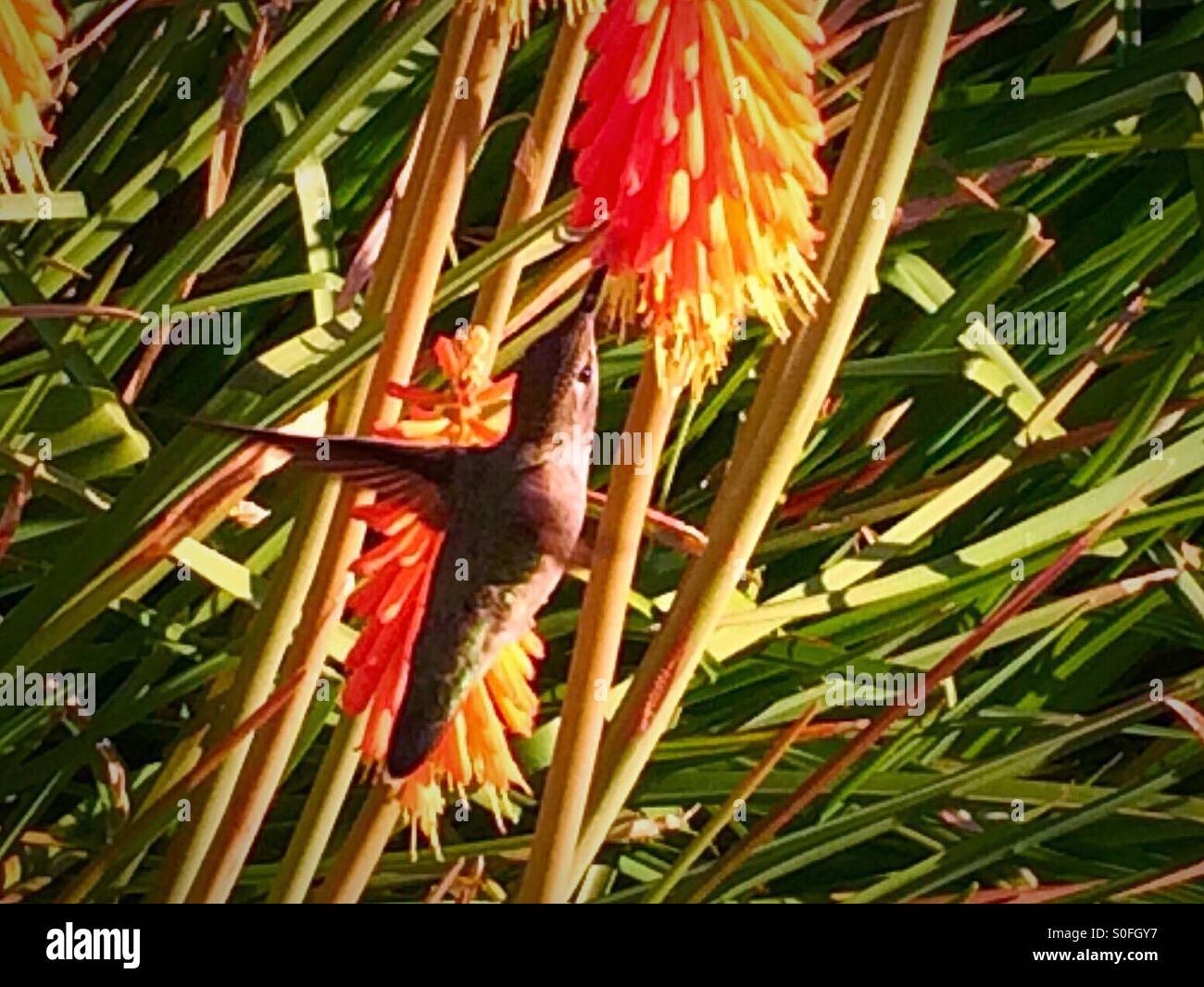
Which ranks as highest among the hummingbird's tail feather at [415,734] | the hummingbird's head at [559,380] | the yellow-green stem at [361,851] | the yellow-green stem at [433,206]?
the yellow-green stem at [433,206]

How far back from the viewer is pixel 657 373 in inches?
29.0

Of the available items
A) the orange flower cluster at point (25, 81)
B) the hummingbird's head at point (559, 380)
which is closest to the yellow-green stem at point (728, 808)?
the hummingbird's head at point (559, 380)

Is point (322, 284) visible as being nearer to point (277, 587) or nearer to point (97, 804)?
point (277, 587)

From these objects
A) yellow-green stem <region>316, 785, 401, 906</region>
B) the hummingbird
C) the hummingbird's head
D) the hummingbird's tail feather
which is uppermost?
the hummingbird's head

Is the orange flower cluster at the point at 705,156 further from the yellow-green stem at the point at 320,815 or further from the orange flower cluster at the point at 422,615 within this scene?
the yellow-green stem at the point at 320,815

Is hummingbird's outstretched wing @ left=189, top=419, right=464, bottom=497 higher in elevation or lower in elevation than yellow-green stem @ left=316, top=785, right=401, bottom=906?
higher

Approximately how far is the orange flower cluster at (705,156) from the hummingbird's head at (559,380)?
30 millimetres

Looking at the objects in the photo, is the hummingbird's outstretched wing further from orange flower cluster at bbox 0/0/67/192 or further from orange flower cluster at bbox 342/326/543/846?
orange flower cluster at bbox 0/0/67/192

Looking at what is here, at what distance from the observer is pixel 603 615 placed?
0.73 meters

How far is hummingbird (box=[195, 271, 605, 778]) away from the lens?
0.71 m

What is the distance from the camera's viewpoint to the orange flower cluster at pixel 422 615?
2.38ft

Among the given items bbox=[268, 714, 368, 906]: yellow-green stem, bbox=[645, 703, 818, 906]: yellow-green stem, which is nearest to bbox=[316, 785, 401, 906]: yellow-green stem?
bbox=[268, 714, 368, 906]: yellow-green stem

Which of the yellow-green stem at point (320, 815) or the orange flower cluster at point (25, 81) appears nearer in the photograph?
the orange flower cluster at point (25, 81)

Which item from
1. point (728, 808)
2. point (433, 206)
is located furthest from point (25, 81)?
point (728, 808)
